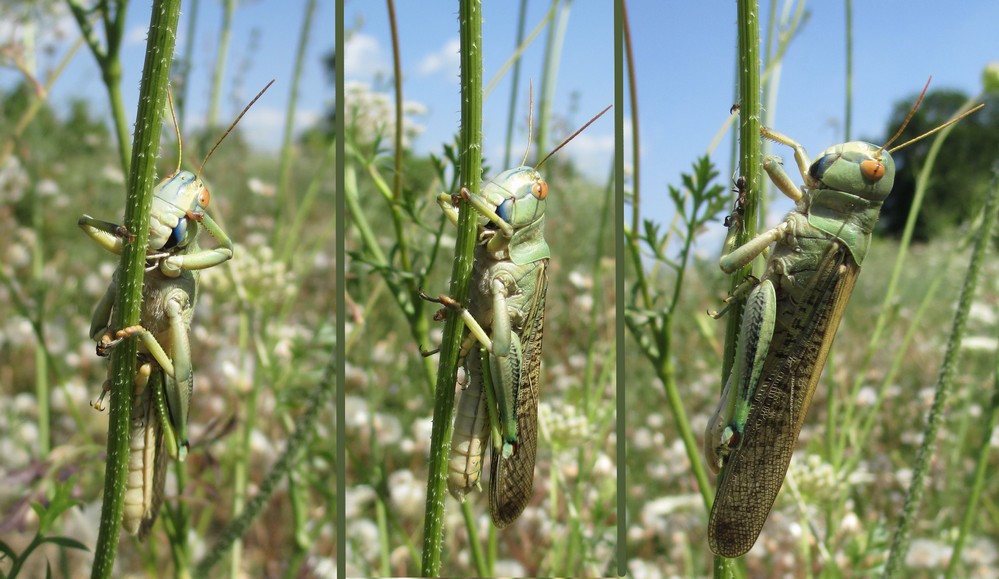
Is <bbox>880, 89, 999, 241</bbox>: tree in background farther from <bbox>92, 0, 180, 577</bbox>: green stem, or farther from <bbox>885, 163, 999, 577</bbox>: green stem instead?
<bbox>92, 0, 180, 577</bbox>: green stem

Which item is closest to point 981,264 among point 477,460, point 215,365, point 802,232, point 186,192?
point 802,232

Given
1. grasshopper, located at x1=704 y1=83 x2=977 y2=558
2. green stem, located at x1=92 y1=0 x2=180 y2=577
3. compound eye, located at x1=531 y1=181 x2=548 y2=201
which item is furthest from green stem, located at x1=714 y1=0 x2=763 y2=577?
green stem, located at x1=92 y1=0 x2=180 y2=577

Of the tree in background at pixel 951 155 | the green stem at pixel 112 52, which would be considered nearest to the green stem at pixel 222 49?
the green stem at pixel 112 52

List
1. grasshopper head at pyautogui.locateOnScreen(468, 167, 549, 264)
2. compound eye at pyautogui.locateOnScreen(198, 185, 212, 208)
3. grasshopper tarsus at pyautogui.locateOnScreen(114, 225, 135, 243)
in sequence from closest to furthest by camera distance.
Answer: grasshopper tarsus at pyautogui.locateOnScreen(114, 225, 135, 243), compound eye at pyautogui.locateOnScreen(198, 185, 212, 208), grasshopper head at pyautogui.locateOnScreen(468, 167, 549, 264)

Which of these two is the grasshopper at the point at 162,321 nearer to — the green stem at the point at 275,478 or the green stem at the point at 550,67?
the green stem at the point at 275,478

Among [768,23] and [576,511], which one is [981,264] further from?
[576,511]

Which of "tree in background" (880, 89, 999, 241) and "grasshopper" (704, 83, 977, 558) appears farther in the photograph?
"tree in background" (880, 89, 999, 241)
